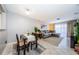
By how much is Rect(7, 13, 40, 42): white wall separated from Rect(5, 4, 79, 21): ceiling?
0.11 m

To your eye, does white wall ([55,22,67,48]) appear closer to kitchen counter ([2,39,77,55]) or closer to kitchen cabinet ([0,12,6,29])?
kitchen counter ([2,39,77,55])

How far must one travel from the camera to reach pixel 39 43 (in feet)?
7.73

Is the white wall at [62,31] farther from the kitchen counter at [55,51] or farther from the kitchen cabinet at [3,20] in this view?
the kitchen cabinet at [3,20]

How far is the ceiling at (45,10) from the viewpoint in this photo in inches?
85.4

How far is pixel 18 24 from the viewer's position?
2.32 metres

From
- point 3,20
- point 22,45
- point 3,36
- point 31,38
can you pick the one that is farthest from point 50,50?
point 3,20

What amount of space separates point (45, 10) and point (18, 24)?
71cm

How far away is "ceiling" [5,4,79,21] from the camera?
2170 millimetres

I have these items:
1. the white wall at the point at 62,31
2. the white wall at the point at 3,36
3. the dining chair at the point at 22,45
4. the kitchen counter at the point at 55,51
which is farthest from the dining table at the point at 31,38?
the white wall at the point at 62,31

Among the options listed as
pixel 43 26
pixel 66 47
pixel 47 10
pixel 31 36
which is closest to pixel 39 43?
pixel 31 36

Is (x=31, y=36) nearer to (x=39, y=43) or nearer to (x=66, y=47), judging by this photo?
(x=39, y=43)

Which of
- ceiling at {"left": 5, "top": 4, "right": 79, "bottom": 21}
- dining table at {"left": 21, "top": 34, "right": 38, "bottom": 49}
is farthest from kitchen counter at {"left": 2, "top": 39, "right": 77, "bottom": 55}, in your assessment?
ceiling at {"left": 5, "top": 4, "right": 79, "bottom": 21}

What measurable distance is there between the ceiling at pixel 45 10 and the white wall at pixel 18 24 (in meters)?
0.11
